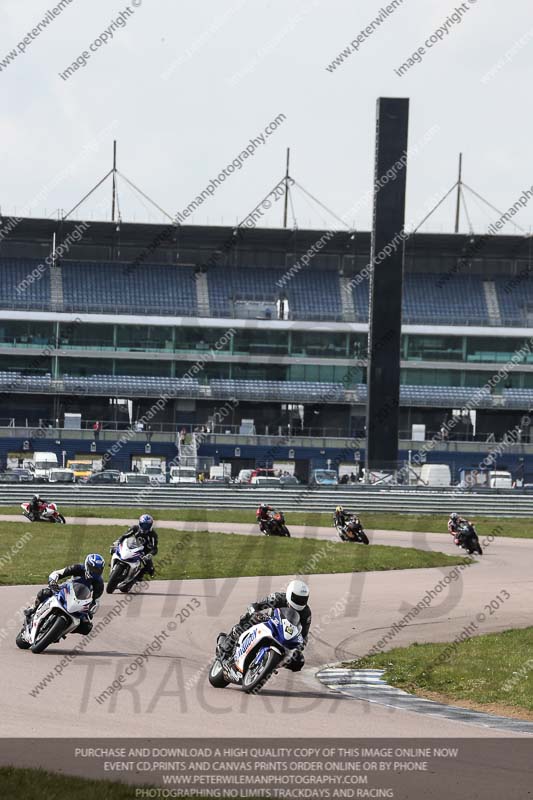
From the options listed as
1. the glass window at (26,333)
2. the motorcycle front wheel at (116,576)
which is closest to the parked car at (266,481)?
the glass window at (26,333)

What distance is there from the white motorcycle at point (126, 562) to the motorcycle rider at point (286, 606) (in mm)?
8369

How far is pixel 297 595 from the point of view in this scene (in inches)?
520

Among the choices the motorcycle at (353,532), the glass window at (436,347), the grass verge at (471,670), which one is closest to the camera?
the grass verge at (471,670)

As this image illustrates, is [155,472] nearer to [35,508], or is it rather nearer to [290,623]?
[35,508]

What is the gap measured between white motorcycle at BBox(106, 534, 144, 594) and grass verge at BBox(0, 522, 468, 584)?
168cm

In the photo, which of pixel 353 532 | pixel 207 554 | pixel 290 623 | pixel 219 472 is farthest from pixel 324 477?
pixel 290 623

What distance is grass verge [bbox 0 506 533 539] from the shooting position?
141ft

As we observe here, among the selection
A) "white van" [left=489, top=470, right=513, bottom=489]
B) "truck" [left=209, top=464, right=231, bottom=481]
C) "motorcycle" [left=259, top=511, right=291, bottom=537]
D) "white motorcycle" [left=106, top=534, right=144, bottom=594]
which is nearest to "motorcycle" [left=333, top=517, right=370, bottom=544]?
"motorcycle" [left=259, top=511, right=291, bottom=537]

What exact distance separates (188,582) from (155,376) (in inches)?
2312

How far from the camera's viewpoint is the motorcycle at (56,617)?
15.3 metres

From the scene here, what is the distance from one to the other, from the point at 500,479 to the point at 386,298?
58.1ft

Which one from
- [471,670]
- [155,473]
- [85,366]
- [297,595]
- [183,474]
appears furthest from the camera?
[85,366]

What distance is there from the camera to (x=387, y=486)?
54.9 meters

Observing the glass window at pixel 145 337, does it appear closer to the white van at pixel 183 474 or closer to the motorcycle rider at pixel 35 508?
the white van at pixel 183 474
